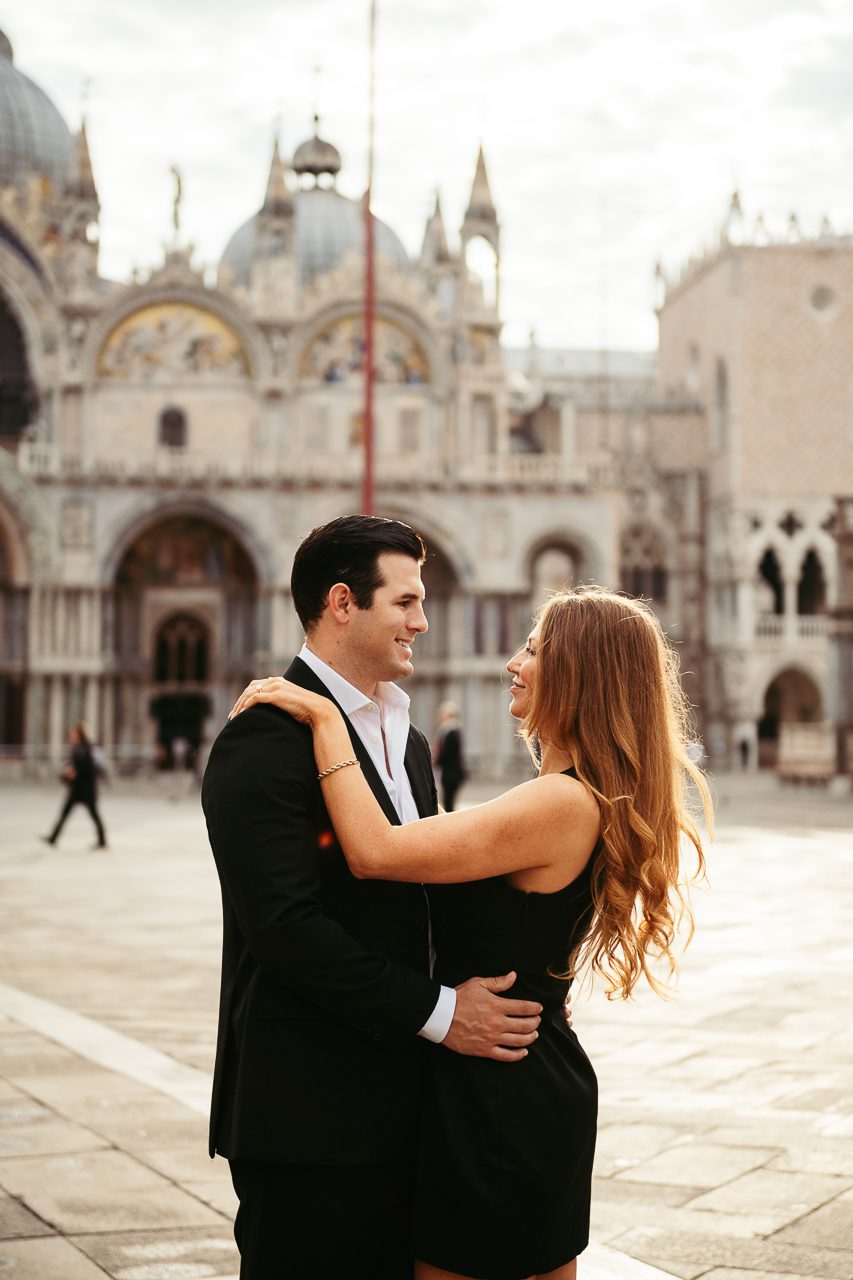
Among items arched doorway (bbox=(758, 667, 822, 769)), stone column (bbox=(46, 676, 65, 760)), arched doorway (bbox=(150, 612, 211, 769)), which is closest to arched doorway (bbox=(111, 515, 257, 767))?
arched doorway (bbox=(150, 612, 211, 769))

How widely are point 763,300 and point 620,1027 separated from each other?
44739mm

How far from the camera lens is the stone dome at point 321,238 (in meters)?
49.2

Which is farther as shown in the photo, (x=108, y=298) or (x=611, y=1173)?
(x=108, y=298)

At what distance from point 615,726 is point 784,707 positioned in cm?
4878

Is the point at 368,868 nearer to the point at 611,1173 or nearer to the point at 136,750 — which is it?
the point at 611,1173

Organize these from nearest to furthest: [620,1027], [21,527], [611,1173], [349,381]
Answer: [611,1173] < [620,1027] < [21,527] < [349,381]

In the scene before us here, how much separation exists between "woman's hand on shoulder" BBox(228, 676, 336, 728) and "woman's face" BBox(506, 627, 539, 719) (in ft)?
1.29

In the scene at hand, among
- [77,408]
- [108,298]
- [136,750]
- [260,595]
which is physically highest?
[108,298]

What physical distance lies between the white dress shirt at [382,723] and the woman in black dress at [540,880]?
0.13 m

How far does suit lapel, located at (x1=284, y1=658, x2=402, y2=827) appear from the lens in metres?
3.31

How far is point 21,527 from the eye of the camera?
41.0 m

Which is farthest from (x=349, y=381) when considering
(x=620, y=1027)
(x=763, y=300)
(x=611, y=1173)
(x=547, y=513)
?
(x=611, y=1173)

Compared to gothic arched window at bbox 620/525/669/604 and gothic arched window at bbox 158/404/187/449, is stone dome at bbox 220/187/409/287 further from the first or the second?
gothic arched window at bbox 620/525/669/604

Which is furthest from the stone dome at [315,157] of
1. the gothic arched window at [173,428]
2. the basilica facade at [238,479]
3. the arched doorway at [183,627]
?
the arched doorway at [183,627]
